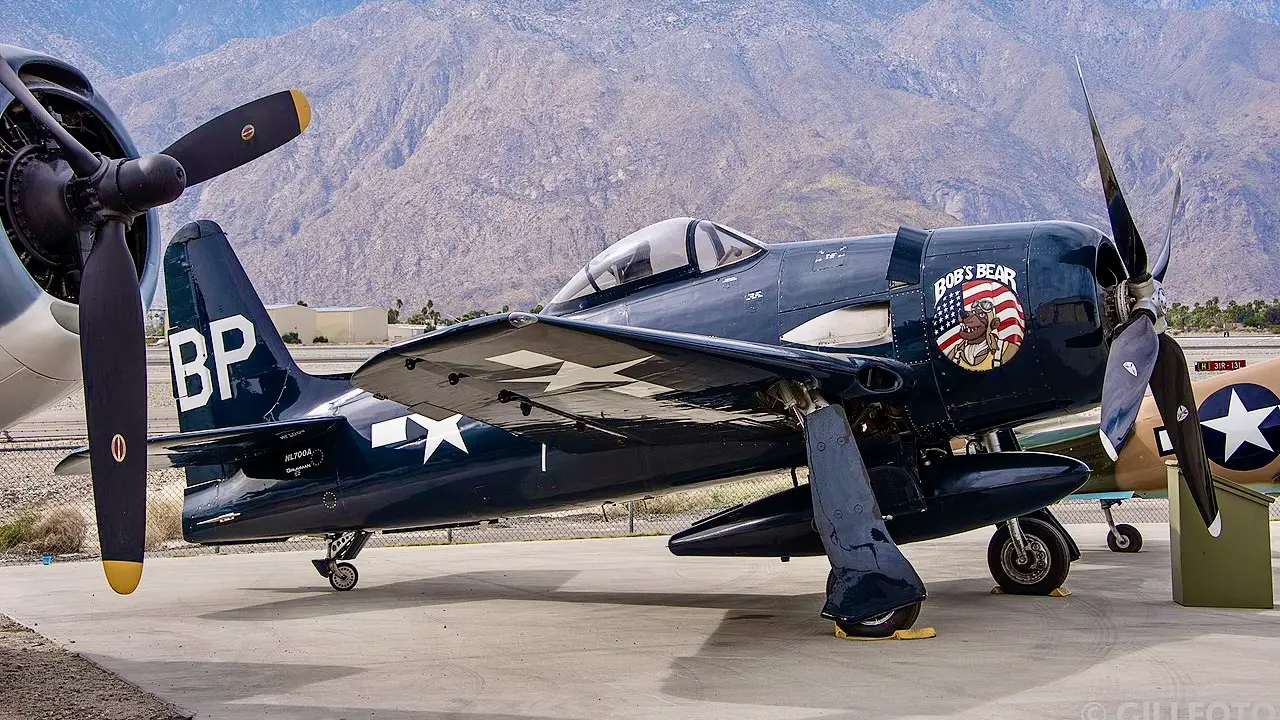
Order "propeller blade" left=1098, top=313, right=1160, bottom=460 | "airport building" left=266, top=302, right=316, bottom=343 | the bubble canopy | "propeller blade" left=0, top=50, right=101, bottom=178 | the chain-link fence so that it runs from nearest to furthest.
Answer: "propeller blade" left=0, top=50, right=101, bottom=178
"propeller blade" left=1098, top=313, right=1160, bottom=460
the bubble canopy
the chain-link fence
"airport building" left=266, top=302, right=316, bottom=343

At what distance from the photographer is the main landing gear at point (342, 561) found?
11.8 meters

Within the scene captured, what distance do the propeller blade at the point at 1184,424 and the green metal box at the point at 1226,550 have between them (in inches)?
6.7

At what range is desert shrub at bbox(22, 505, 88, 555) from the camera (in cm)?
1614

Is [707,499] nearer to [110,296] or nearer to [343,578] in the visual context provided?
[343,578]

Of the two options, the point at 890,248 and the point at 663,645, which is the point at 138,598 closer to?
the point at 663,645

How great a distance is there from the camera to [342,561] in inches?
470

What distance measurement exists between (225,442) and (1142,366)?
7224 mm

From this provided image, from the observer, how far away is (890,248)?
9031mm

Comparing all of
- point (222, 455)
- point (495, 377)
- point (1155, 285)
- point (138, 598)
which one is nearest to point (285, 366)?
point (222, 455)

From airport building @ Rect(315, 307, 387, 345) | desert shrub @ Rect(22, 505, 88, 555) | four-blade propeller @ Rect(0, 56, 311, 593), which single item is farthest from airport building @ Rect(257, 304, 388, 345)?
four-blade propeller @ Rect(0, 56, 311, 593)

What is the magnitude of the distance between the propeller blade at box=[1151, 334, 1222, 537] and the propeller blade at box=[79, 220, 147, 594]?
7.16 meters

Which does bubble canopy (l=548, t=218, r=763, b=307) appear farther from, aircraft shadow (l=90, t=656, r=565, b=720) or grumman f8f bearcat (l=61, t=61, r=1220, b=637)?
aircraft shadow (l=90, t=656, r=565, b=720)

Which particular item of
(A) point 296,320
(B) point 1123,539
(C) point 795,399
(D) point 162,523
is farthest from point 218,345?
(A) point 296,320

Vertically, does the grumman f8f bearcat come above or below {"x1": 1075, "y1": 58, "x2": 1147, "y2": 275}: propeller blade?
below
